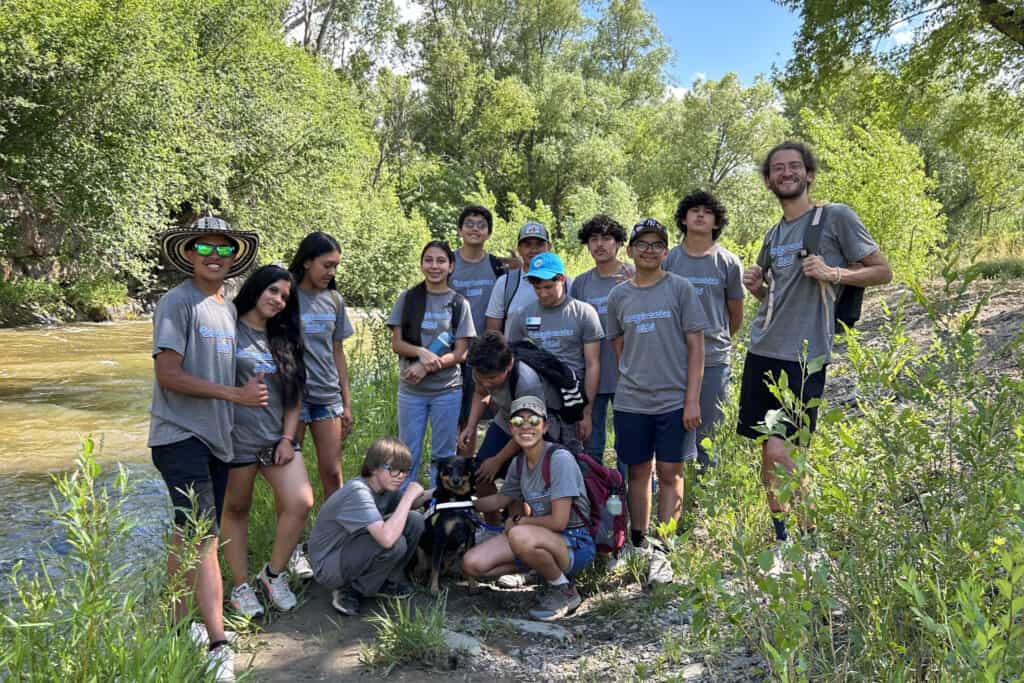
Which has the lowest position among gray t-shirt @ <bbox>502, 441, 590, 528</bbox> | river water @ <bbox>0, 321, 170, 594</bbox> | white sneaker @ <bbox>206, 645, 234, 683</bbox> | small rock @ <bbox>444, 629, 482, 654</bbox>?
river water @ <bbox>0, 321, 170, 594</bbox>

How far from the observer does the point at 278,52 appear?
92.9ft

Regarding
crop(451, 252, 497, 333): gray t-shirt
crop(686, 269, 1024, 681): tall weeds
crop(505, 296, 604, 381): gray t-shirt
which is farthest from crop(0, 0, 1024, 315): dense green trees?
crop(686, 269, 1024, 681): tall weeds

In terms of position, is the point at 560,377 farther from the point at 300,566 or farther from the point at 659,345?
the point at 300,566

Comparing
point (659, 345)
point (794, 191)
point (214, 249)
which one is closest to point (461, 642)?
point (659, 345)

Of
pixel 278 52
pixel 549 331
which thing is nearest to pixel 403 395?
pixel 549 331

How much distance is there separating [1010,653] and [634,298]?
2.99 m

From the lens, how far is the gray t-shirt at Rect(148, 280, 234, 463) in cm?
336

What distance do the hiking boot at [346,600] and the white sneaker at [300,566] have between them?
284 millimetres

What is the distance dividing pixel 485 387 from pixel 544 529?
2.95ft

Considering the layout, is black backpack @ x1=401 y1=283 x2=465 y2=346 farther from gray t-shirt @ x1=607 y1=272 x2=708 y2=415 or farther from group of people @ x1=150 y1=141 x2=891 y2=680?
gray t-shirt @ x1=607 y1=272 x2=708 y2=415

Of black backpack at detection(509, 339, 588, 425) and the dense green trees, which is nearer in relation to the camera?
black backpack at detection(509, 339, 588, 425)

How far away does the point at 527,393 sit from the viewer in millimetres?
4508

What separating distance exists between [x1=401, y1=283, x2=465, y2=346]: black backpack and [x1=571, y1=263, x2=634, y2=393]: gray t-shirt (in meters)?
0.85

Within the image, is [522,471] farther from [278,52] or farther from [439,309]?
[278,52]
